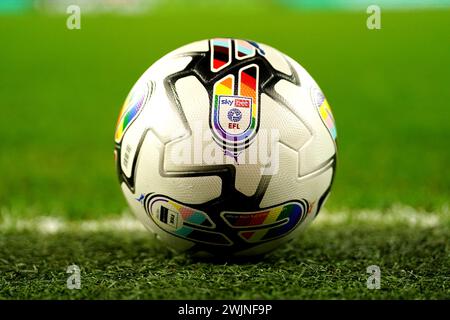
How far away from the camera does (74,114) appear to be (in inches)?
402

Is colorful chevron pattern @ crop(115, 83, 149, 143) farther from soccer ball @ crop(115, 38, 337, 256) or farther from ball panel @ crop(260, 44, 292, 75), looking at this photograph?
ball panel @ crop(260, 44, 292, 75)

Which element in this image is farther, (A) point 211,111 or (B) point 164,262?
(B) point 164,262

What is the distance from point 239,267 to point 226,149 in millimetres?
664

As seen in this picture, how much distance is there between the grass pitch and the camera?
12.0ft

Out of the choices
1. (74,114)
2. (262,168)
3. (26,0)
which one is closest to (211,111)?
(262,168)

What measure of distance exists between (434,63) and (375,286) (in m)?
10.6

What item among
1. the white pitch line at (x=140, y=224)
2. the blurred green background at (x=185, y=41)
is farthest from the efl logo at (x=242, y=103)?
the blurred green background at (x=185, y=41)

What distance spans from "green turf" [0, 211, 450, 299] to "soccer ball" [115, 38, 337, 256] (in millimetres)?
228

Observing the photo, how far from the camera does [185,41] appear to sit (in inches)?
636

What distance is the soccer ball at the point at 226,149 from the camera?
358cm

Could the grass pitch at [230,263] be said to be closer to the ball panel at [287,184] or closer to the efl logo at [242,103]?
the ball panel at [287,184]

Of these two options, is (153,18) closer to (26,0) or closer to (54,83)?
(26,0)

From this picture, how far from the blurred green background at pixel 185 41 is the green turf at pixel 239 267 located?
36.9 inches

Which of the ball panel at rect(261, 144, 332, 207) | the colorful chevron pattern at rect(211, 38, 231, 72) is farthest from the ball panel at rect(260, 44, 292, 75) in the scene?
the ball panel at rect(261, 144, 332, 207)
